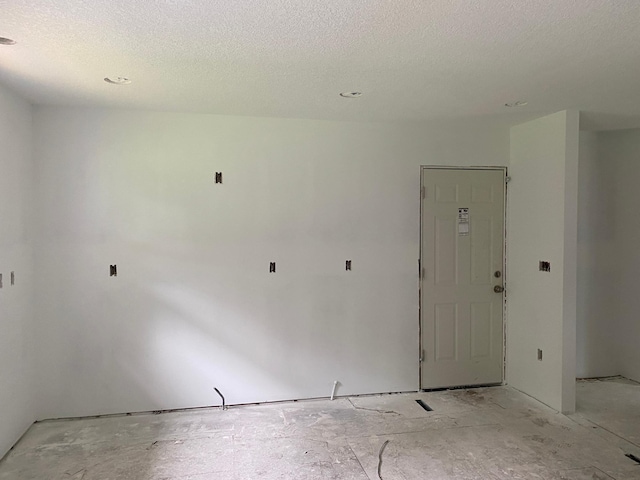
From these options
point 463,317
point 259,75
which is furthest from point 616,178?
point 259,75

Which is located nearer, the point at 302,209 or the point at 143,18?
the point at 143,18

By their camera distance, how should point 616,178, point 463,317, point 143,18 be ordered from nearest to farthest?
1. point 143,18
2. point 463,317
3. point 616,178

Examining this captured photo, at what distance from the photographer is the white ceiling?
1.76m

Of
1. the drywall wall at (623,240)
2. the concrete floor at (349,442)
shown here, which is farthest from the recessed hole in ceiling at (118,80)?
the drywall wall at (623,240)

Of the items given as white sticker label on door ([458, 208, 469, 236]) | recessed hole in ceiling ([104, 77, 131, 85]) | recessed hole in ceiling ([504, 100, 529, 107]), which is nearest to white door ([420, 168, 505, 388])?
white sticker label on door ([458, 208, 469, 236])

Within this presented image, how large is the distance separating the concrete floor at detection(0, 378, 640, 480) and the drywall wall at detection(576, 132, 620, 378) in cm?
62

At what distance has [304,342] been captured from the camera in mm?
3742

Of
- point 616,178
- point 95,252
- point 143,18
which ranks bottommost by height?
point 95,252

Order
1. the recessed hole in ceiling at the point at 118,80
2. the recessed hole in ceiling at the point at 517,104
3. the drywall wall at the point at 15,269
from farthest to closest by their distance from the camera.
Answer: the recessed hole in ceiling at the point at 517,104, the drywall wall at the point at 15,269, the recessed hole in ceiling at the point at 118,80

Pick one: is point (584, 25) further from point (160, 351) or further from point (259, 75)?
point (160, 351)

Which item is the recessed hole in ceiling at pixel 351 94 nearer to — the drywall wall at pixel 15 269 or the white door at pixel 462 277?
the white door at pixel 462 277

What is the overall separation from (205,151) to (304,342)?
5.74 ft

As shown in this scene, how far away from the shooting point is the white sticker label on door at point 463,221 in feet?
13.0

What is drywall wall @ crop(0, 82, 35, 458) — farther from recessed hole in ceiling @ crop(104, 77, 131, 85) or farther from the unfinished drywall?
recessed hole in ceiling @ crop(104, 77, 131, 85)
